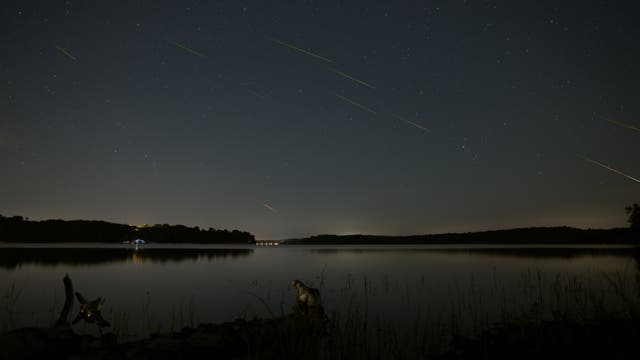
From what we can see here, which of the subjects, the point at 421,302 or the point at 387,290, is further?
the point at 387,290

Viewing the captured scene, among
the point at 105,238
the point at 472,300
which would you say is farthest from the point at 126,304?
the point at 105,238

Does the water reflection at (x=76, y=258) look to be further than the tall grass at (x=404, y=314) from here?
Yes

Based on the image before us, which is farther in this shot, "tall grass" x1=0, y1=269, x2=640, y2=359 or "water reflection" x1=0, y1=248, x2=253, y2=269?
"water reflection" x1=0, y1=248, x2=253, y2=269

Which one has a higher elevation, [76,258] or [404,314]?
[404,314]

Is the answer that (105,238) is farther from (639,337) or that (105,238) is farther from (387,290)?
(639,337)

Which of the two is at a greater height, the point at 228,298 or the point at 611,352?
the point at 611,352

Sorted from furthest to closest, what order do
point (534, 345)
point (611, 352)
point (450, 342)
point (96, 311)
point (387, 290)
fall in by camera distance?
point (387, 290) → point (96, 311) → point (450, 342) → point (534, 345) → point (611, 352)

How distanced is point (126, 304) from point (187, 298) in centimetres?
380

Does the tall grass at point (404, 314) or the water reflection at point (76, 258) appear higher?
the tall grass at point (404, 314)

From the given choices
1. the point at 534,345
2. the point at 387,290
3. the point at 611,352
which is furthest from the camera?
the point at 387,290

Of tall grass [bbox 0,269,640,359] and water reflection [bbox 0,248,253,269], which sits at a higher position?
tall grass [bbox 0,269,640,359]

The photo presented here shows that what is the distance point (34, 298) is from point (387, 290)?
884 inches

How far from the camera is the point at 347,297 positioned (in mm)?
23875

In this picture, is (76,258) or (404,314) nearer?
(404,314)
